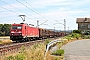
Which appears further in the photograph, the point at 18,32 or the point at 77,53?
the point at 18,32

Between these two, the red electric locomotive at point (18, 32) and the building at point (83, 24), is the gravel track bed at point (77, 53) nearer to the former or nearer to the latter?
the red electric locomotive at point (18, 32)

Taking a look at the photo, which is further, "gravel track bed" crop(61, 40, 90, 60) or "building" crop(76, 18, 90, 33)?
"building" crop(76, 18, 90, 33)

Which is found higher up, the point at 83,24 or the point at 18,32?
the point at 83,24

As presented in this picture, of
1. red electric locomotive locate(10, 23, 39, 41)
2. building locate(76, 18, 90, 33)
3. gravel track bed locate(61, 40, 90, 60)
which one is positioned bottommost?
gravel track bed locate(61, 40, 90, 60)

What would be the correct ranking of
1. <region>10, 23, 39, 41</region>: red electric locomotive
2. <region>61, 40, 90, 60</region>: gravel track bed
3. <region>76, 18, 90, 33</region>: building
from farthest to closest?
<region>76, 18, 90, 33</region>: building, <region>10, 23, 39, 41</region>: red electric locomotive, <region>61, 40, 90, 60</region>: gravel track bed

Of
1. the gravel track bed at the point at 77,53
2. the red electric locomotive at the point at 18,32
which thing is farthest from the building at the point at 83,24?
the gravel track bed at the point at 77,53

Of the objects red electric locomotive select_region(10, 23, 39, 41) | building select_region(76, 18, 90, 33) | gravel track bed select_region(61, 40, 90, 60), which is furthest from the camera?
building select_region(76, 18, 90, 33)

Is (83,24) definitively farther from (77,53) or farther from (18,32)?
(77,53)

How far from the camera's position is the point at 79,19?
107 m

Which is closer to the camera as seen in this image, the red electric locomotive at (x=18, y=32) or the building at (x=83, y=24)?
the red electric locomotive at (x=18, y=32)

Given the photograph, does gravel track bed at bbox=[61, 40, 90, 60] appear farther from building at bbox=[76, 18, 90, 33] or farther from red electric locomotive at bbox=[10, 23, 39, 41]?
building at bbox=[76, 18, 90, 33]

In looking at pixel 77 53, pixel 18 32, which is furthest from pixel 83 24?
pixel 77 53

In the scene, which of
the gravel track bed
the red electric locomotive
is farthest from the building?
the gravel track bed

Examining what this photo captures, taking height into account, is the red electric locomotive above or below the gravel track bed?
above
